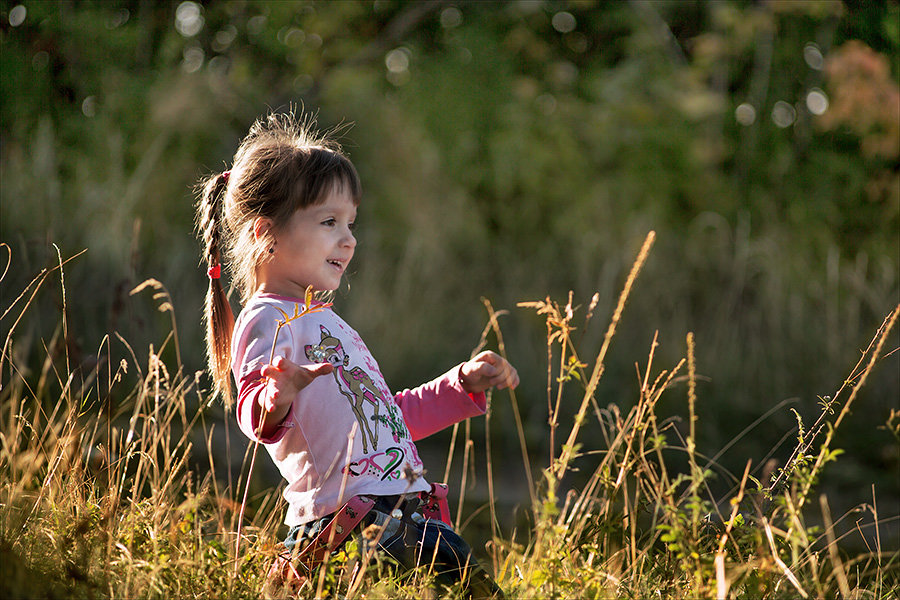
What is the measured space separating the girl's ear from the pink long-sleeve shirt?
149mm

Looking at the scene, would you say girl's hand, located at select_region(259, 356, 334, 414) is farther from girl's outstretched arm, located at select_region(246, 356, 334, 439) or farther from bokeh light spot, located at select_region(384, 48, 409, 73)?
bokeh light spot, located at select_region(384, 48, 409, 73)

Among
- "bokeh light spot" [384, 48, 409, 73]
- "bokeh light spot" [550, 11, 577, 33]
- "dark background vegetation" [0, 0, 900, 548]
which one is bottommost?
"dark background vegetation" [0, 0, 900, 548]

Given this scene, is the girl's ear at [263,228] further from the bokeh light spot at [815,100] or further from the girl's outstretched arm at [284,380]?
the bokeh light spot at [815,100]

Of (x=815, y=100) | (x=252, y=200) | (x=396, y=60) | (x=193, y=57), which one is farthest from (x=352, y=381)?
(x=396, y=60)

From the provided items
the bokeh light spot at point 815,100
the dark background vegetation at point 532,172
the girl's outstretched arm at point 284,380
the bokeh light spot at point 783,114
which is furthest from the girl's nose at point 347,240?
the bokeh light spot at point 783,114

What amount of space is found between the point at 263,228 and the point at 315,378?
18.5 inches

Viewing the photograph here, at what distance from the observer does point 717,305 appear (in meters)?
7.12

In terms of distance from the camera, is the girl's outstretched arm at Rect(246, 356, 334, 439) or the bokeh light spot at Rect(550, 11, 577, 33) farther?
the bokeh light spot at Rect(550, 11, 577, 33)

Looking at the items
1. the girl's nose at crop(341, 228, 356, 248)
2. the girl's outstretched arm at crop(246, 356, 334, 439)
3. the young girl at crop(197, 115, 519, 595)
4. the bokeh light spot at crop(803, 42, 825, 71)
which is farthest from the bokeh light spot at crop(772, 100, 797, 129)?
the girl's outstretched arm at crop(246, 356, 334, 439)

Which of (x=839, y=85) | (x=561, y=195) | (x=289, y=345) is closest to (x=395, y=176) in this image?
(x=561, y=195)

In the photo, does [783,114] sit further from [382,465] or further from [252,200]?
[382,465]

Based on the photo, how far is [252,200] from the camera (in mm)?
2107

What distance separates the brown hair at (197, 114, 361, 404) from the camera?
2.07 metres

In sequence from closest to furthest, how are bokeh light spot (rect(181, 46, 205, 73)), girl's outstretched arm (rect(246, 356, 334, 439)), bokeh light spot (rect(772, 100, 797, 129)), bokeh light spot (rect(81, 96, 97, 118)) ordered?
girl's outstretched arm (rect(246, 356, 334, 439)) → bokeh light spot (rect(81, 96, 97, 118)) → bokeh light spot (rect(772, 100, 797, 129)) → bokeh light spot (rect(181, 46, 205, 73))
